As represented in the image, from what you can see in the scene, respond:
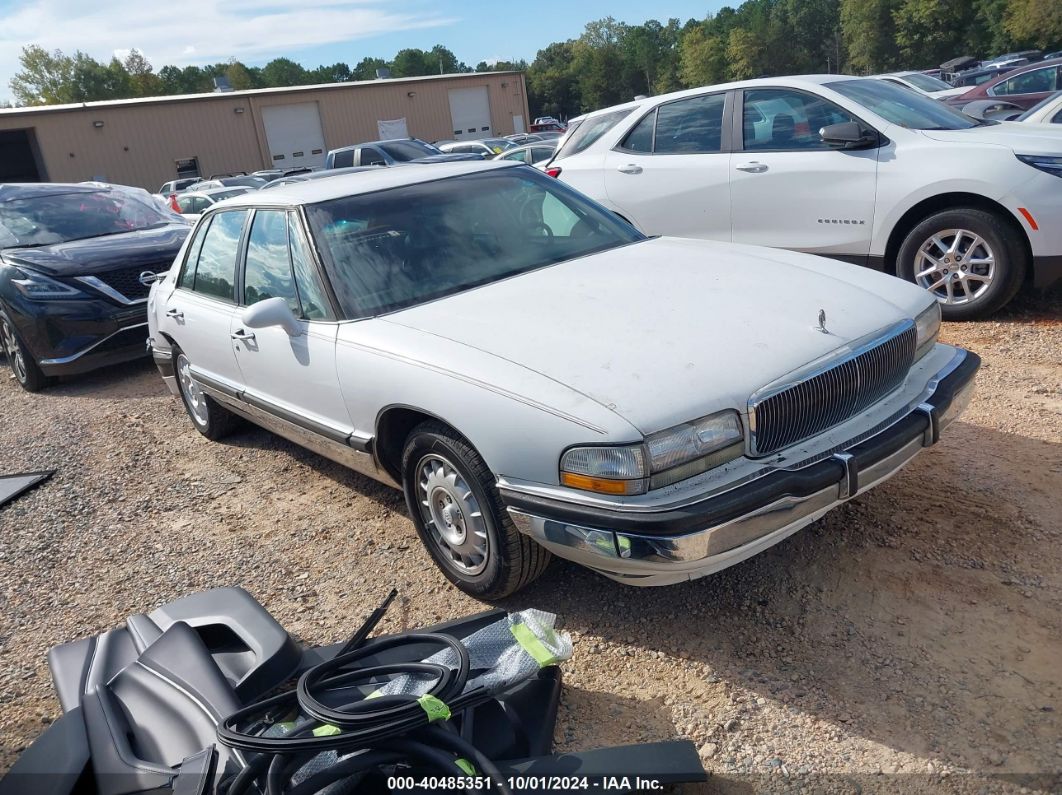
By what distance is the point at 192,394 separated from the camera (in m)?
5.47

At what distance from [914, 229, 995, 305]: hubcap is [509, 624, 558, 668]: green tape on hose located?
13.9ft

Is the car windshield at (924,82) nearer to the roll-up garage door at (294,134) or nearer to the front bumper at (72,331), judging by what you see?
the front bumper at (72,331)

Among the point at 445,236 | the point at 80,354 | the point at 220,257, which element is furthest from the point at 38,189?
the point at 445,236

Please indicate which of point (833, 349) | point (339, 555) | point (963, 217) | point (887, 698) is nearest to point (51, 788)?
point (339, 555)

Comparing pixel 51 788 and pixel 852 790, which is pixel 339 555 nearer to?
pixel 51 788

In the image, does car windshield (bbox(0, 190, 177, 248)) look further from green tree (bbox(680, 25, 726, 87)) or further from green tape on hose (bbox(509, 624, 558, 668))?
green tree (bbox(680, 25, 726, 87))

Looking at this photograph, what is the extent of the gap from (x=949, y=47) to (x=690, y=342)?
72755 millimetres

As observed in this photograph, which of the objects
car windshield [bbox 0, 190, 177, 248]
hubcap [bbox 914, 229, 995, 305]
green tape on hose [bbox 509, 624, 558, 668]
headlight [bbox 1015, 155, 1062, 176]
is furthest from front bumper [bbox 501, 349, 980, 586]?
car windshield [bbox 0, 190, 177, 248]

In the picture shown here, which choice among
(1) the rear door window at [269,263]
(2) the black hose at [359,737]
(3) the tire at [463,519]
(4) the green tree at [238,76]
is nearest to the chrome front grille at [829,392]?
(3) the tire at [463,519]

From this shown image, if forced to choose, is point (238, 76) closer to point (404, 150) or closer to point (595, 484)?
point (404, 150)

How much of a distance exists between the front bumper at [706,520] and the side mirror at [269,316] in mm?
1362

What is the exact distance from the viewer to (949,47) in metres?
63.5

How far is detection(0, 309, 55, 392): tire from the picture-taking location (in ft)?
24.0

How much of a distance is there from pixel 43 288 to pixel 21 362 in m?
0.82
